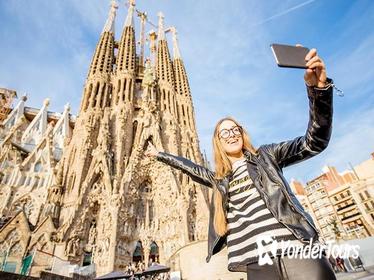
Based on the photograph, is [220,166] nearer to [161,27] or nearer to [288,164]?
[288,164]

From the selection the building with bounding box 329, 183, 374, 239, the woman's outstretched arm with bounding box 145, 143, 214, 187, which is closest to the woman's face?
the woman's outstretched arm with bounding box 145, 143, 214, 187

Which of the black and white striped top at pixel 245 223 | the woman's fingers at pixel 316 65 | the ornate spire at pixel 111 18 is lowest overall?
the black and white striped top at pixel 245 223

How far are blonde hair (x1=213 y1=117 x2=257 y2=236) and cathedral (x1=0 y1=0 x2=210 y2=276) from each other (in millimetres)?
11155

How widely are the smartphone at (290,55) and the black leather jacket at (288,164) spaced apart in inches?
5.9

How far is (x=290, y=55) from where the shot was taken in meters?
1.18

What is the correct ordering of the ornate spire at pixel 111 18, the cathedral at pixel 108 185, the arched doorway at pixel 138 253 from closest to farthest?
the cathedral at pixel 108 185 → the arched doorway at pixel 138 253 → the ornate spire at pixel 111 18

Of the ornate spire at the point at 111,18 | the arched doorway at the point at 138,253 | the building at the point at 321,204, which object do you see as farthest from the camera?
the building at the point at 321,204

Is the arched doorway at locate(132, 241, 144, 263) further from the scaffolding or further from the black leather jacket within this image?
the scaffolding

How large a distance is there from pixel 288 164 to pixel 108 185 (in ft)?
49.2

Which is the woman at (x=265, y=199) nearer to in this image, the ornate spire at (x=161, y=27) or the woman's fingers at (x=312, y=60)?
the woman's fingers at (x=312, y=60)

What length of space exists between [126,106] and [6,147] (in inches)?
433

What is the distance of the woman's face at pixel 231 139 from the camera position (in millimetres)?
1725

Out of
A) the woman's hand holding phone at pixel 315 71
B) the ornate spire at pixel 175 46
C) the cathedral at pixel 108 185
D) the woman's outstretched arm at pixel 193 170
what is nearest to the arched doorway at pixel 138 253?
the cathedral at pixel 108 185

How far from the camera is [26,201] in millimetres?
16875
